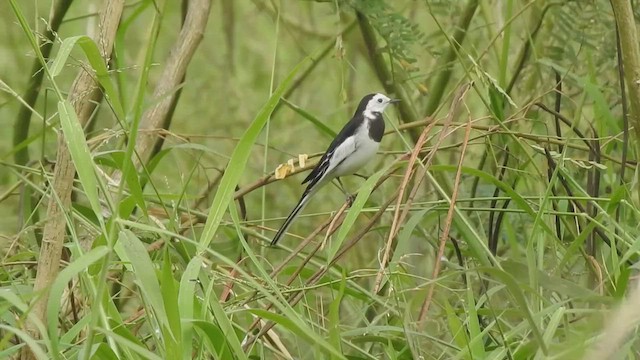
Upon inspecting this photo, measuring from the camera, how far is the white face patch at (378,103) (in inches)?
145

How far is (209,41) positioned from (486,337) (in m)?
3.54

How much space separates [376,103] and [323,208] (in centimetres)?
133

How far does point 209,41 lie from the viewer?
219 inches

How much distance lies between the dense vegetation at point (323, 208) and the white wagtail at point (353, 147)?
0.11 meters

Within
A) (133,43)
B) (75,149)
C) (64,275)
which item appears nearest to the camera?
(64,275)

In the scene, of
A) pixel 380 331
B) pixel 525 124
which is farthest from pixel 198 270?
pixel 525 124

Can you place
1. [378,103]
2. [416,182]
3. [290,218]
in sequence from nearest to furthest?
1. [416,182]
2. [290,218]
3. [378,103]

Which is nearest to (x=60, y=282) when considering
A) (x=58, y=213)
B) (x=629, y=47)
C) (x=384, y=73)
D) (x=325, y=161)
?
(x=58, y=213)

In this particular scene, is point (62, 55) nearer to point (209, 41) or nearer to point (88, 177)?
point (88, 177)

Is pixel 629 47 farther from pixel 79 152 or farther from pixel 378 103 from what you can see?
pixel 378 103

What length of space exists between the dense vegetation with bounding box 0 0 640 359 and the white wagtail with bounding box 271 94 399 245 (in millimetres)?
110

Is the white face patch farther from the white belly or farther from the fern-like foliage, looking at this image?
the fern-like foliage

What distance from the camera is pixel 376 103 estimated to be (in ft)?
12.5

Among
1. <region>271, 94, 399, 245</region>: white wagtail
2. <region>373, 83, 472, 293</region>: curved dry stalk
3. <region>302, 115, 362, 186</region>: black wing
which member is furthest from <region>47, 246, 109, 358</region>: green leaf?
<region>271, 94, 399, 245</region>: white wagtail
